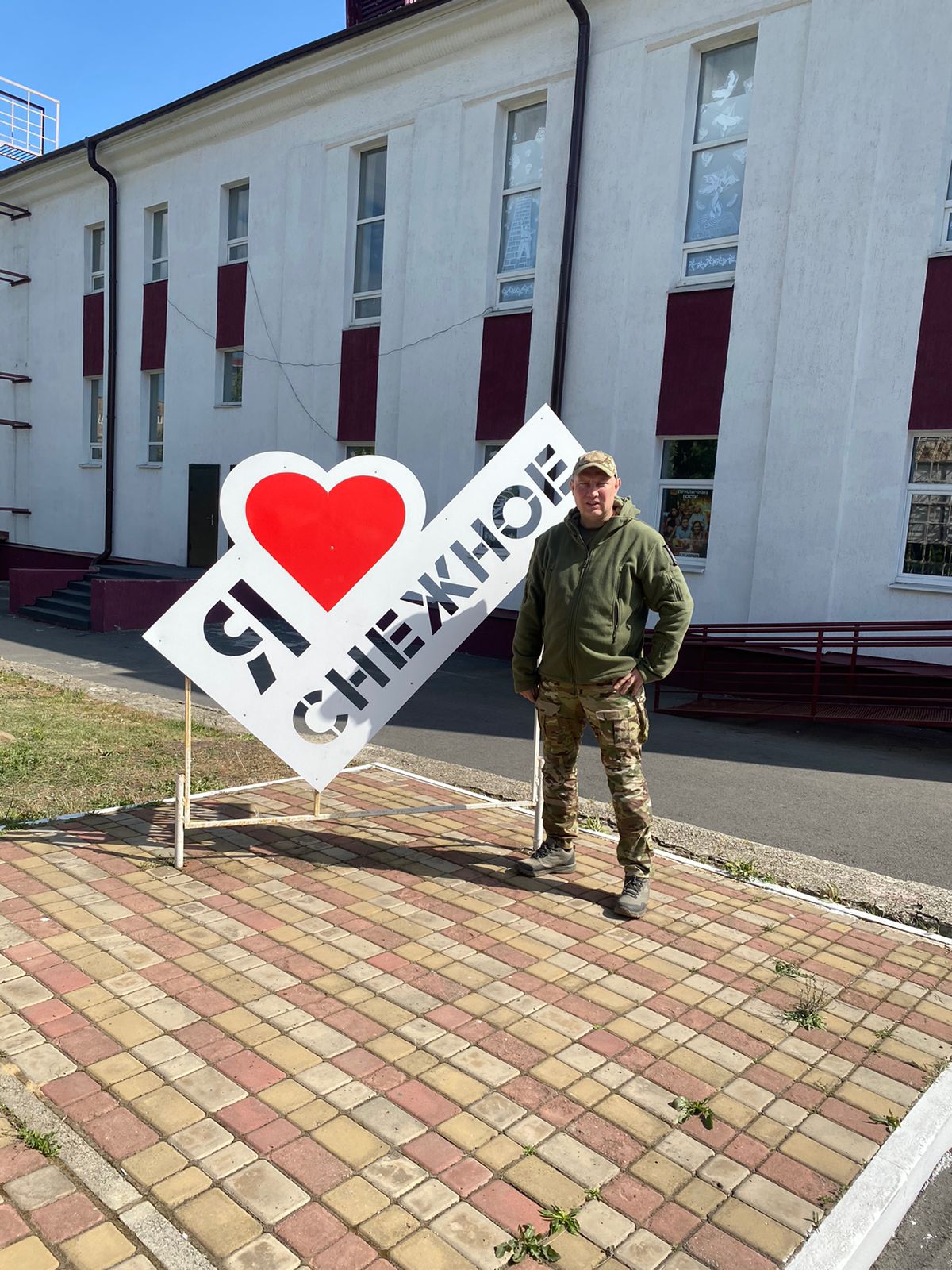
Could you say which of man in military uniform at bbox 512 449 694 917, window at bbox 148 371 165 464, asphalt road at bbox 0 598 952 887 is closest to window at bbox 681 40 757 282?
asphalt road at bbox 0 598 952 887

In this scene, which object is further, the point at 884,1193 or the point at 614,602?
the point at 614,602

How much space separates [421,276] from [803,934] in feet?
38.7

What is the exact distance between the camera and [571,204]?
11.8 m

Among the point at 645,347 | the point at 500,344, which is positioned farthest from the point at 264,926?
the point at 500,344

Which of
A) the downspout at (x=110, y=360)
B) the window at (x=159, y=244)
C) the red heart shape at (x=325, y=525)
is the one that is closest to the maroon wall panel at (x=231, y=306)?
the window at (x=159, y=244)

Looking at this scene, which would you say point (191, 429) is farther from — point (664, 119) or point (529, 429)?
point (529, 429)

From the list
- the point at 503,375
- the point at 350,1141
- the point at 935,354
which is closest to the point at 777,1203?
the point at 350,1141

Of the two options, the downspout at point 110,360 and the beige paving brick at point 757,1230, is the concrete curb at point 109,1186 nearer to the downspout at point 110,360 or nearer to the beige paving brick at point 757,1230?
the beige paving brick at point 757,1230

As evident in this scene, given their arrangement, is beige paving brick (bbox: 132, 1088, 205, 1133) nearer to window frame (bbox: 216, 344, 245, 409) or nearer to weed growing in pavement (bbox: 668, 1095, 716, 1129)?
weed growing in pavement (bbox: 668, 1095, 716, 1129)

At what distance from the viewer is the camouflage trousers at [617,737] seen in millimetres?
4070

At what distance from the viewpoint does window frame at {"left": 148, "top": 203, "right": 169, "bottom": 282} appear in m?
18.3

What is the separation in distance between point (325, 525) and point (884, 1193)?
3.42 meters

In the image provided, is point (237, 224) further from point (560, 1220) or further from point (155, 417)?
point (560, 1220)

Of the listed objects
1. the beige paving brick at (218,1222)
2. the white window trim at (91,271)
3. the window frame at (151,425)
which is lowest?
the beige paving brick at (218,1222)
